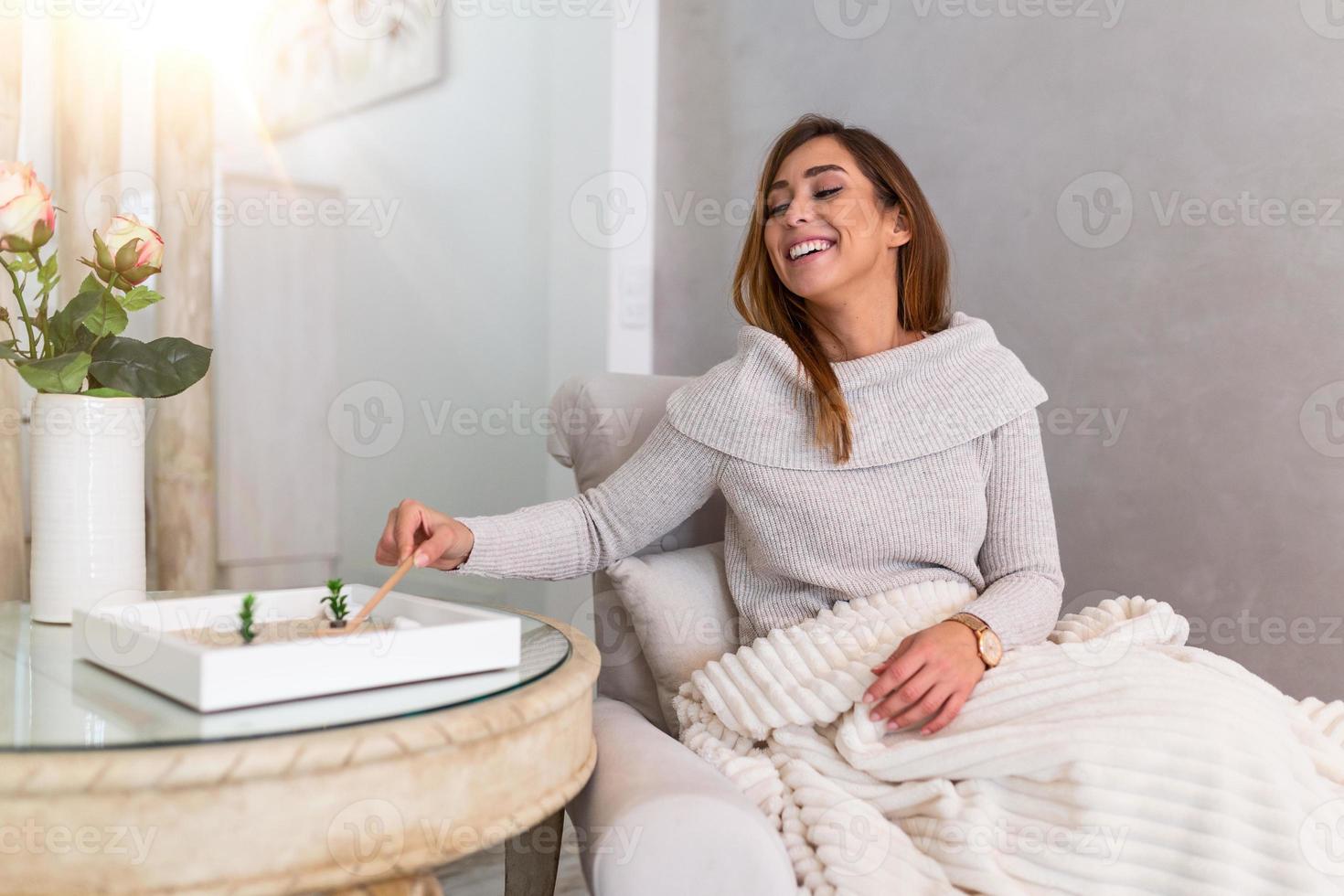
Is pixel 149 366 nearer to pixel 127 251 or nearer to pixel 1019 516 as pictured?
pixel 127 251

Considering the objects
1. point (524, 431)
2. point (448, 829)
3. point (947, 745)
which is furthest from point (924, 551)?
point (524, 431)

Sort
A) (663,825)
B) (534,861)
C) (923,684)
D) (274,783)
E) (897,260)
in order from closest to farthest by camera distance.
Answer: (274,783) → (663,825) → (923,684) → (534,861) → (897,260)

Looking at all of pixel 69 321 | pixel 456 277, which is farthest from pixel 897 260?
pixel 456 277

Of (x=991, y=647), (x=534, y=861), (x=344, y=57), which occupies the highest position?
(x=344, y=57)

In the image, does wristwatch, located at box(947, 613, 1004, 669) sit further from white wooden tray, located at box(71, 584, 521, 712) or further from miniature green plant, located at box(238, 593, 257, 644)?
miniature green plant, located at box(238, 593, 257, 644)

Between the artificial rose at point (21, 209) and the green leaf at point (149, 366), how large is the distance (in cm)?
13

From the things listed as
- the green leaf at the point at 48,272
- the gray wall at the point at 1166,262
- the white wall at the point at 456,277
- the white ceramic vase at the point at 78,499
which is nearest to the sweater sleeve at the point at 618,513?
the white ceramic vase at the point at 78,499

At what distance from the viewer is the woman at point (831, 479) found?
1.27m

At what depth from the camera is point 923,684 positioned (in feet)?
3.30

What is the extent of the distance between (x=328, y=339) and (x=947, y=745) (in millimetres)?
2082

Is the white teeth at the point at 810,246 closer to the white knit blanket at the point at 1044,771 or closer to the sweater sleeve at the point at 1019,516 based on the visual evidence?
the sweater sleeve at the point at 1019,516

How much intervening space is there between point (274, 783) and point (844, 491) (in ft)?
2.59

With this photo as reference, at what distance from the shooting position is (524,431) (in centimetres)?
271

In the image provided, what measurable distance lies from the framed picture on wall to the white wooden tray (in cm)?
196
